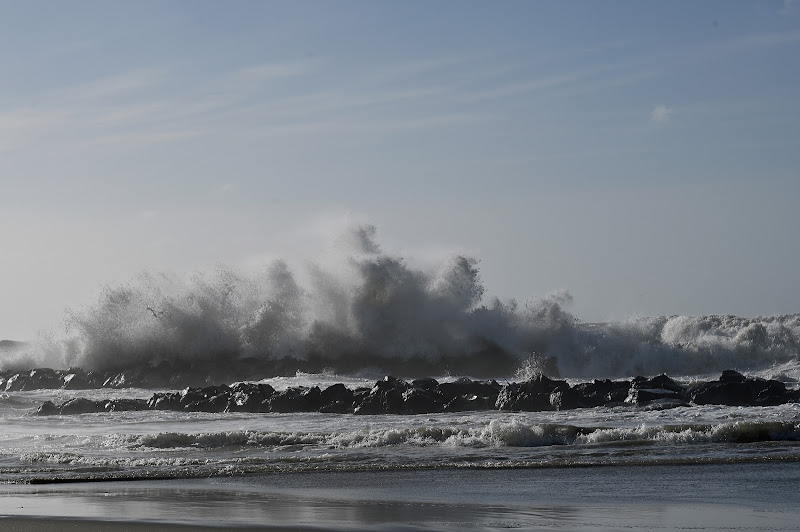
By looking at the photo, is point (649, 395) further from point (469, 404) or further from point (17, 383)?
point (17, 383)

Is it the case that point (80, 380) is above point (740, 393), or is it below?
above

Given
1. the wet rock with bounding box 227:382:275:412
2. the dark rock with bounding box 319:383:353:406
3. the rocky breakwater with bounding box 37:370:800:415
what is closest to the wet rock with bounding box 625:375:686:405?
the rocky breakwater with bounding box 37:370:800:415

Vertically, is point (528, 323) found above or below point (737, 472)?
above

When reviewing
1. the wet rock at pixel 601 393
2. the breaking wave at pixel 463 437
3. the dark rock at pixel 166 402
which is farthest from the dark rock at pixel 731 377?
the dark rock at pixel 166 402

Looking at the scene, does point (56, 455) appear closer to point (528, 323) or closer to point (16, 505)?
point (16, 505)

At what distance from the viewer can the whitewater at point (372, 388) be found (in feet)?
30.8

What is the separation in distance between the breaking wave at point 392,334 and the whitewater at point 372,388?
0.05 m

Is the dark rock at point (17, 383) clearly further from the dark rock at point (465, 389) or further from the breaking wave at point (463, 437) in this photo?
the breaking wave at point (463, 437)

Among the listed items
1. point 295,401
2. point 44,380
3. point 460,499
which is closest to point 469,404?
point 295,401

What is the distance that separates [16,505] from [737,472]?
6.20 m

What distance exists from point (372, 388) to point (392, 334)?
31.7 ft

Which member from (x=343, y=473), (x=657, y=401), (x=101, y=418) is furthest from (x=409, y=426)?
(x=101, y=418)

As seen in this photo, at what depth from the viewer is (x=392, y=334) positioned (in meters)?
26.2

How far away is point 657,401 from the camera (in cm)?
1484
